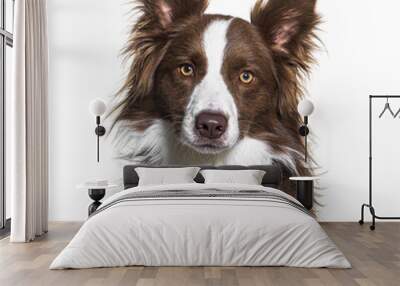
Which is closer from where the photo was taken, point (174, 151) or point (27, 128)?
point (27, 128)

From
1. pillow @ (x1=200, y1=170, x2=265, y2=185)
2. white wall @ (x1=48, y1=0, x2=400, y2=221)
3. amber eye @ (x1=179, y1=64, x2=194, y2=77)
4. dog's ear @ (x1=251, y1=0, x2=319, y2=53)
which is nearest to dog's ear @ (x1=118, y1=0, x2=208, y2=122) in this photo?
white wall @ (x1=48, y1=0, x2=400, y2=221)

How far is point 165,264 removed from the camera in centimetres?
427

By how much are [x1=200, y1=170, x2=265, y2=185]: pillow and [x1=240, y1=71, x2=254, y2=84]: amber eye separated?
3.42 feet

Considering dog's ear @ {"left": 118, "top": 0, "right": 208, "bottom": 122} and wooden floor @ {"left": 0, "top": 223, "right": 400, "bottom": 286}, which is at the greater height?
dog's ear @ {"left": 118, "top": 0, "right": 208, "bottom": 122}

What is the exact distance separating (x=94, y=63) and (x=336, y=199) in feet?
11.0

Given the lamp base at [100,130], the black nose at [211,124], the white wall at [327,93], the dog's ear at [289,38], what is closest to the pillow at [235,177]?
the black nose at [211,124]

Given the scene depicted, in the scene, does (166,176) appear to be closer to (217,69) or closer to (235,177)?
(235,177)

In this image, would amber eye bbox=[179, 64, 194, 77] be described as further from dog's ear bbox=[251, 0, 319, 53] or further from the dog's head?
dog's ear bbox=[251, 0, 319, 53]

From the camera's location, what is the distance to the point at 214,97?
21.3ft

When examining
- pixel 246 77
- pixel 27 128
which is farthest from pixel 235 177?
pixel 27 128

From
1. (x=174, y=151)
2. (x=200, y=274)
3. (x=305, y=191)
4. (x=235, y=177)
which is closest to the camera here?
(x=200, y=274)

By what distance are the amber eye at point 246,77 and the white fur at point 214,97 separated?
Result: 0.22m

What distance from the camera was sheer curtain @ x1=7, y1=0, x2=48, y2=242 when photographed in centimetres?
561

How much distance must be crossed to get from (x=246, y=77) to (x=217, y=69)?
1.14ft
